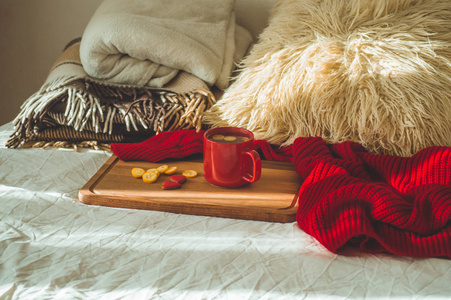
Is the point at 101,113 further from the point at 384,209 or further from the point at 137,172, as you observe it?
the point at 384,209

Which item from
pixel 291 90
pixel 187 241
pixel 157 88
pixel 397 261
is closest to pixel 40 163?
pixel 157 88

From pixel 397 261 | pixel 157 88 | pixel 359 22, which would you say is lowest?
pixel 397 261

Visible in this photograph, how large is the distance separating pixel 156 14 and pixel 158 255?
0.69 meters

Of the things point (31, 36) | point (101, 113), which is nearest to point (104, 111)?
point (101, 113)

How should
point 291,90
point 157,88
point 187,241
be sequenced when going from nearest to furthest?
point 187,241 < point 291,90 < point 157,88

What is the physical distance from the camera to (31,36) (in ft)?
4.74

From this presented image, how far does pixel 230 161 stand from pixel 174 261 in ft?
0.70

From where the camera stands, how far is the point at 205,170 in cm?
73

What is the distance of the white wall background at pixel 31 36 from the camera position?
4.60 ft

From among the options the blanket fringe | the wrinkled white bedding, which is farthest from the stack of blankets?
the wrinkled white bedding

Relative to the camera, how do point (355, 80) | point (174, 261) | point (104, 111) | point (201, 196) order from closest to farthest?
1. point (174, 261)
2. point (201, 196)
3. point (355, 80)
4. point (104, 111)

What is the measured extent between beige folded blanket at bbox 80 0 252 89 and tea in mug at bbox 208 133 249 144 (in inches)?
10.9

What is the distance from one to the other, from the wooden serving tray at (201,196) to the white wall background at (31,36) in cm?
87

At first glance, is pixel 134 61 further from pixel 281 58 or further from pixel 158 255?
pixel 158 255
